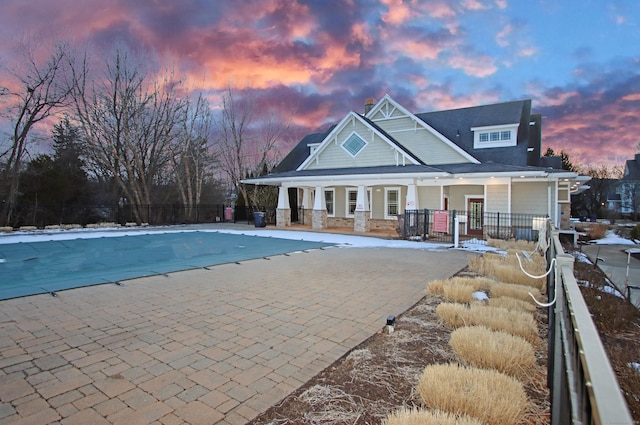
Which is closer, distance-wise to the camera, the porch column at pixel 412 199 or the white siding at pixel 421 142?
the porch column at pixel 412 199

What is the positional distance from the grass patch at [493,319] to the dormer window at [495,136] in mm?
16055

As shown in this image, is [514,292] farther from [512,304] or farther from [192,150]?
[192,150]

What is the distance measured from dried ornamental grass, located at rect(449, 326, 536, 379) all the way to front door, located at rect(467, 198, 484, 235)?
49.9ft

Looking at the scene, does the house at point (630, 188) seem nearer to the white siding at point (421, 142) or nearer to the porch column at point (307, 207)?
the white siding at point (421, 142)

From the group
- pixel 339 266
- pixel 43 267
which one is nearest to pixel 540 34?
pixel 339 266

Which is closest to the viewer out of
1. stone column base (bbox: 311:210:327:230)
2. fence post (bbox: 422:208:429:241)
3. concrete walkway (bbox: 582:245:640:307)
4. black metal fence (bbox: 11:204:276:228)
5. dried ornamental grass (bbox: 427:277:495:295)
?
dried ornamental grass (bbox: 427:277:495:295)

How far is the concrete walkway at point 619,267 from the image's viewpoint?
340 inches

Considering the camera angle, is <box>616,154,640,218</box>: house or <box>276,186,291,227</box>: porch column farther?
<box>616,154,640,218</box>: house

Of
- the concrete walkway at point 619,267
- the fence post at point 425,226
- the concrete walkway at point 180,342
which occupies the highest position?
the fence post at point 425,226

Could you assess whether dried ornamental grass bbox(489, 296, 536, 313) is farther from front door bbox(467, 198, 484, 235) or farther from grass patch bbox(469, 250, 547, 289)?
front door bbox(467, 198, 484, 235)

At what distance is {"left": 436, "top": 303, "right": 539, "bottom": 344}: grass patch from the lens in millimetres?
4168

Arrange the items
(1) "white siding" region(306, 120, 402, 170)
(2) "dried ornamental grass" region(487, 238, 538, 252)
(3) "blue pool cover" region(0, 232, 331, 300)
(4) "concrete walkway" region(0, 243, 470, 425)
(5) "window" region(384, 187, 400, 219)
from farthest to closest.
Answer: (5) "window" region(384, 187, 400, 219) < (1) "white siding" region(306, 120, 402, 170) < (2) "dried ornamental grass" region(487, 238, 538, 252) < (3) "blue pool cover" region(0, 232, 331, 300) < (4) "concrete walkway" region(0, 243, 470, 425)

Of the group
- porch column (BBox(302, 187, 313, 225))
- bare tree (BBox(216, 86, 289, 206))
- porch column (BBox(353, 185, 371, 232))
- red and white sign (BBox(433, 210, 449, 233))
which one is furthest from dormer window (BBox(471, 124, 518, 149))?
bare tree (BBox(216, 86, 289, 206))

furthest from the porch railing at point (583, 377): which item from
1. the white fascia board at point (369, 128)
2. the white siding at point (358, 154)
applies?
the white siding at point (358, 154)
